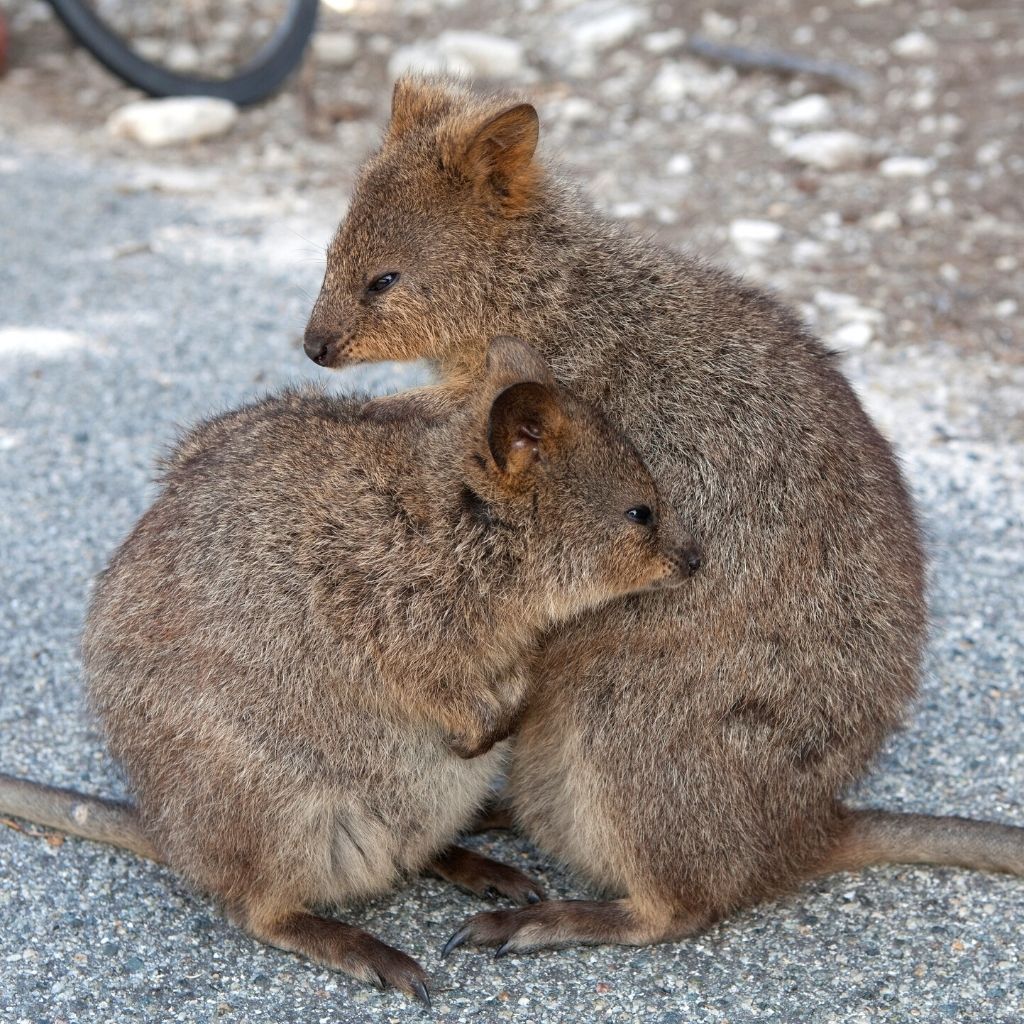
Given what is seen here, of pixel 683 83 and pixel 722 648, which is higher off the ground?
pixel 722 648

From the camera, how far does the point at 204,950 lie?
145 inches

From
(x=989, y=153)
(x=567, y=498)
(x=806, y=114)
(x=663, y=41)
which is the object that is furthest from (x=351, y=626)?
(x=663, y=41)

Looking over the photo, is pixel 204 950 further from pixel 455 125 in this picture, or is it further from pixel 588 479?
pixel 455 125

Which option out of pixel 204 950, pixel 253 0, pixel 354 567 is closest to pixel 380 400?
pixel 354 567

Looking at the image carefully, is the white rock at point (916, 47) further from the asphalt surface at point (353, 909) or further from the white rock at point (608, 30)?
the asphalt surface at point (353, 909)

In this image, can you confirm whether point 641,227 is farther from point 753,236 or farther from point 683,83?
point 683,83

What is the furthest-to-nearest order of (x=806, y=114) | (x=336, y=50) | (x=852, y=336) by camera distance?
(x=336, y=50) < (x=806, y=114) < (x=852, y=336)

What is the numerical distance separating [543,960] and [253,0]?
9.29m

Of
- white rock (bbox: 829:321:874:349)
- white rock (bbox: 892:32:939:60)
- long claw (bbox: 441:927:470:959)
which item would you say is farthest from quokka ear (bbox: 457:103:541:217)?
white rock (bbox: 892:32:939:60)

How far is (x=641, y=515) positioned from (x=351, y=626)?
777mm

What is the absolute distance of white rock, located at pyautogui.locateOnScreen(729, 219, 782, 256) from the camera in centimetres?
756

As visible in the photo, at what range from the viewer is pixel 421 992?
11.5 feet

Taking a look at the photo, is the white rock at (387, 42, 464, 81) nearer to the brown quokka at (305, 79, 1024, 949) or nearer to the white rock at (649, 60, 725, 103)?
the white rock at (649, 60, 725, 103)

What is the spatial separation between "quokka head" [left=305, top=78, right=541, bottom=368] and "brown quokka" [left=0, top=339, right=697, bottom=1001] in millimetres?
522
